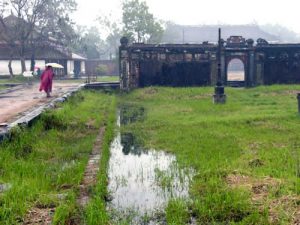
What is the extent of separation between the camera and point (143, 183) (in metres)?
6.43

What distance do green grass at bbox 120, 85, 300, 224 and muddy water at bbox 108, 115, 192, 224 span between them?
0.24m

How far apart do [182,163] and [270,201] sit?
2.54 m

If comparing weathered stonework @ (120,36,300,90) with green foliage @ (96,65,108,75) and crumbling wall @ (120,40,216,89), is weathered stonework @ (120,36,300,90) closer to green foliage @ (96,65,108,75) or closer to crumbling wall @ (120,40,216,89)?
crumbling wall @ (120,40,216,89)

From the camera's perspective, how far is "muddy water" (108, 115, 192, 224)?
5070 mm

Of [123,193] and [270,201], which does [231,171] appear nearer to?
[270,201]

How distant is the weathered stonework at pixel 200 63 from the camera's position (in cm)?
2541

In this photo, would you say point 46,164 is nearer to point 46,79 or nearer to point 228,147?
point 228,147

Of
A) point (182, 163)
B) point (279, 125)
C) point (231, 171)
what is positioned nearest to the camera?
point (231, 171)

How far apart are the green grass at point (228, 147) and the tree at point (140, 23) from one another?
2822 cm

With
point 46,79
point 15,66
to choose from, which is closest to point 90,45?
point 15,66

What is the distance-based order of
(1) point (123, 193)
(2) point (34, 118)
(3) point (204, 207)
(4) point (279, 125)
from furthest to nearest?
(4) point (279, 125) < (2) point (34, 118) < (1) point (123, 193) < (3) point (204, 207)

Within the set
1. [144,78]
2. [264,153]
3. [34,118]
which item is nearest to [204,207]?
[264,153]

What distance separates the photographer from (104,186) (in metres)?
5.99

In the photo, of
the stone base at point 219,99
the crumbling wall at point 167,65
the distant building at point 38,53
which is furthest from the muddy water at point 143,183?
the distant building at point 38,53
